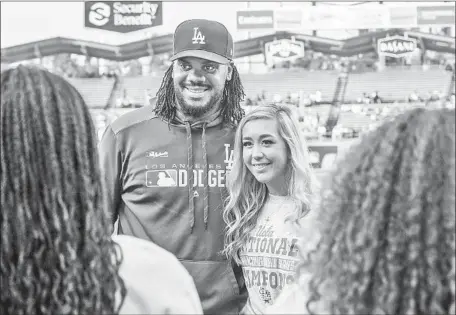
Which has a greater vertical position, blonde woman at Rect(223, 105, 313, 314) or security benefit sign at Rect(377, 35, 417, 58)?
security benefit sign at Rect(377, 35, 417, 58)

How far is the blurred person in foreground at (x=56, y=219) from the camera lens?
1.14m

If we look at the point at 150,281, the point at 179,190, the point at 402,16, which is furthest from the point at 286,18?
the point at 150,281

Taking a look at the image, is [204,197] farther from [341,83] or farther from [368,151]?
[341,83]

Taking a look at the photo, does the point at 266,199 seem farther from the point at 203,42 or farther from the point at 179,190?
the point at 203,42

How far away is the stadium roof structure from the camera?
71.8ft

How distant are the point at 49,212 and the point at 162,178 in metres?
1.56

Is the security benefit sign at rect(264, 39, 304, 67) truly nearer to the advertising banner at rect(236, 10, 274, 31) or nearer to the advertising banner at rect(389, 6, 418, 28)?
the advertising banner at rect(236, 10, 274, 31)

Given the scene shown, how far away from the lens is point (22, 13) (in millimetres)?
22422

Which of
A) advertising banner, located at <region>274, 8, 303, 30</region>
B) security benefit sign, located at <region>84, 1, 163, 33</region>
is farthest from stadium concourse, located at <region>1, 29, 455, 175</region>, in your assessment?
security benefit sign, located at <region>84, 1, 163, 33</region>

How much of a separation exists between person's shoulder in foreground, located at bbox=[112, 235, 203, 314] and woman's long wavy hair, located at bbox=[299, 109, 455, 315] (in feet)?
0.80

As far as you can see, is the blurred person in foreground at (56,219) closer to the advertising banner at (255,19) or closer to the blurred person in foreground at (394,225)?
the blurred person in foreground at (394,225)

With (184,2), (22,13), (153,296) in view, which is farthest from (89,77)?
(153,296)

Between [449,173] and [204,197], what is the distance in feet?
5.52

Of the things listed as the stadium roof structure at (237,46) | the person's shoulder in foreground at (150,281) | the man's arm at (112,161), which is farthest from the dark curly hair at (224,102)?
the stadium roof structure at (237,46)
